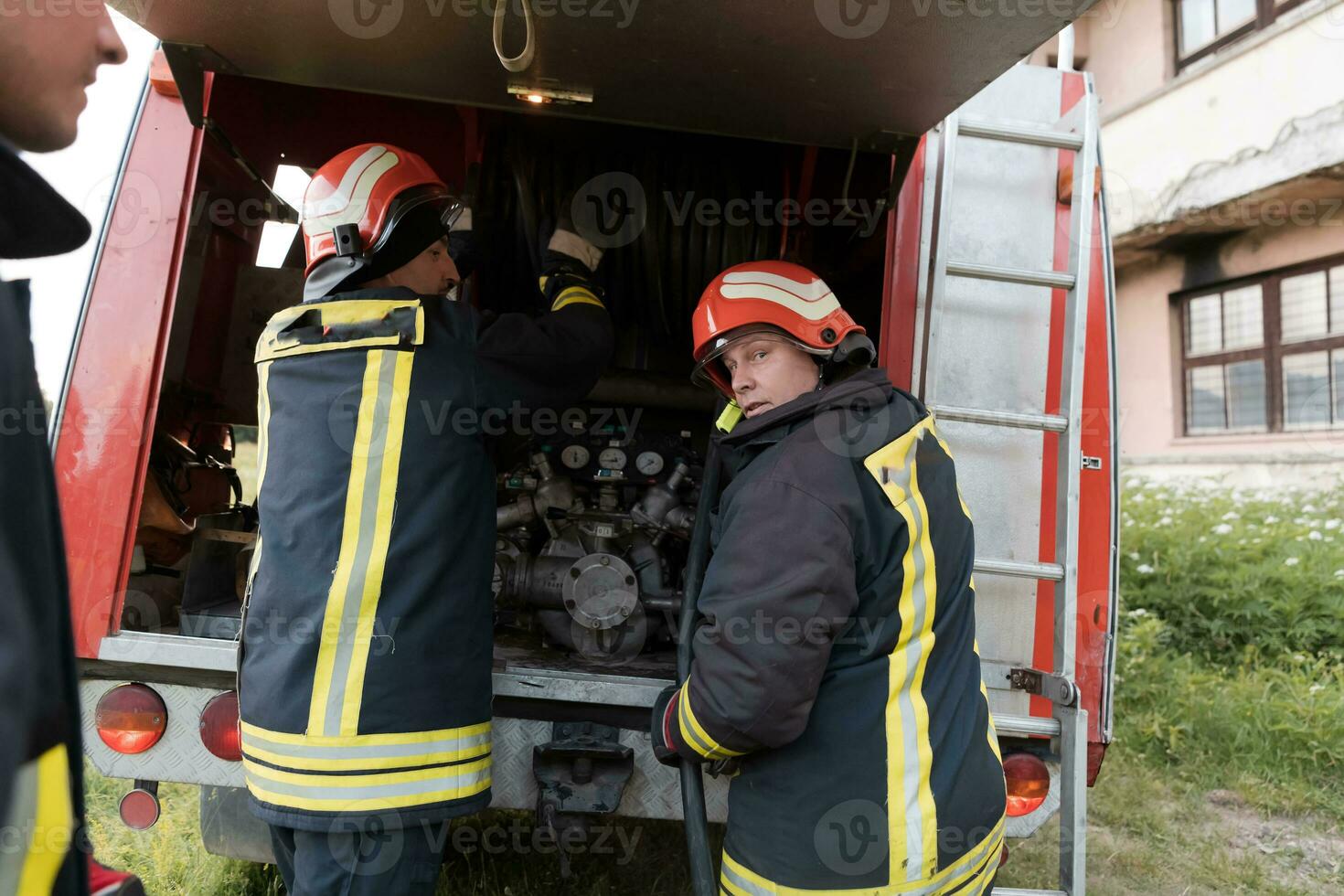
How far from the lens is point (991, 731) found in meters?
1.97

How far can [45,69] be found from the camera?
3.05ft

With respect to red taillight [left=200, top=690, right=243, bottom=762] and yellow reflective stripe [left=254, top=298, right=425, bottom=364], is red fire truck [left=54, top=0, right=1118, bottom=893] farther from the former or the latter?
yellow reflective stripe [left=254, top=298, right=425, bottom=364]

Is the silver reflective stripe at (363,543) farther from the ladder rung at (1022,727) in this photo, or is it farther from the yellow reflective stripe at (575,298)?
the ladder rung at (1022,727)

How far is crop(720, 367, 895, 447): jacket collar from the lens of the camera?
1.82 metres

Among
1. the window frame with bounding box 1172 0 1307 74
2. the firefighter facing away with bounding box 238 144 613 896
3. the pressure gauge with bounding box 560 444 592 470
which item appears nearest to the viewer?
the firefighter facing away with bounding box 238 144 613 896

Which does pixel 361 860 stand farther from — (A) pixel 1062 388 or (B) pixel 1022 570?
(A) pixel 1062 388

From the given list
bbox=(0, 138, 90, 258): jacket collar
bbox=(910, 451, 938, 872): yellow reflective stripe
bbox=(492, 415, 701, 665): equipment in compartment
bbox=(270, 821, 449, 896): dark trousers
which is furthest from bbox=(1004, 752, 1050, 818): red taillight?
bbox=(0, 138, 90, 258): jacket collar

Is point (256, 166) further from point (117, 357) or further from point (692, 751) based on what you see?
point (692, 751)

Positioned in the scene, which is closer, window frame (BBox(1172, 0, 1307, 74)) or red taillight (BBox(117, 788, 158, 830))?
red taillight (BBox(117, 788, 158, 830))

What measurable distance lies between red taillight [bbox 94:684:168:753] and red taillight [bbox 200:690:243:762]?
0.13m

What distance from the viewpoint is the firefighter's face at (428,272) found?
2.28m

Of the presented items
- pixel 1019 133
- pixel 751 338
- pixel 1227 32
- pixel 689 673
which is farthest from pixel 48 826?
pixel 1227 32

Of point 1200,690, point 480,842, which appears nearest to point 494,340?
point 480,842

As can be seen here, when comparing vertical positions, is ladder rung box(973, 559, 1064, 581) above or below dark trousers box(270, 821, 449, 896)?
above
